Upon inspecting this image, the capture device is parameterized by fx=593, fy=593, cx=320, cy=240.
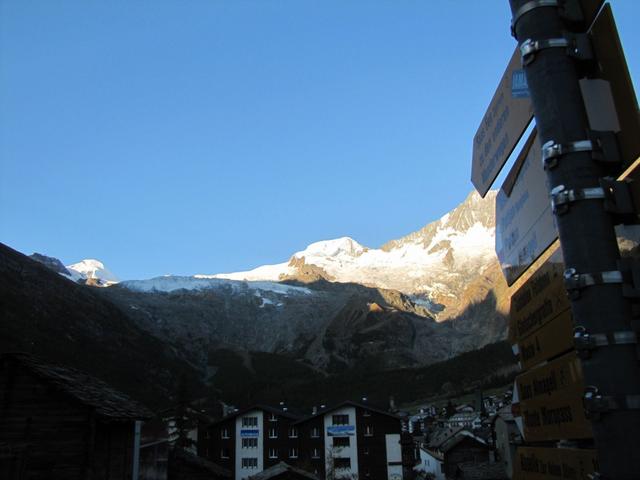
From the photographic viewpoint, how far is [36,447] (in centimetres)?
1936

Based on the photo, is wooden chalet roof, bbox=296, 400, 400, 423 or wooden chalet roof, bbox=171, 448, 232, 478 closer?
wooden chalet roof, bbox=171, 448, 232, 478

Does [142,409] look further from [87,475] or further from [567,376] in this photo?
[567,376]

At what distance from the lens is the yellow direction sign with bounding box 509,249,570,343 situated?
4.43 meters

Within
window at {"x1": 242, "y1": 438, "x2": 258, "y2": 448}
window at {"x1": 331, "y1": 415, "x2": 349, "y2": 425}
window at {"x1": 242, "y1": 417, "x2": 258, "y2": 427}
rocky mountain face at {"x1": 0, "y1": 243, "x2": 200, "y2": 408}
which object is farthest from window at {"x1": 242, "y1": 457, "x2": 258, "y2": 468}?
rocky mountain face at {"x1": 0, "y1": 243, "x2": 200, "y2": 408}

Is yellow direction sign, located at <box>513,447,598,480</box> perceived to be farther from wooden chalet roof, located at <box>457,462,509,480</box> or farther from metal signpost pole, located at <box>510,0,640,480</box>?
wooden chalet roof, located at <box>457,462,509,480</box>

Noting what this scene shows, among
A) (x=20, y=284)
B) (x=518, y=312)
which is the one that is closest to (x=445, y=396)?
(x=20, y=284)

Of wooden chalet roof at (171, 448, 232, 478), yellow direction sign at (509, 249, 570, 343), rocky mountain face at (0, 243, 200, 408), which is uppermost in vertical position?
rocky mountain face at (0, 243, 200, 408)

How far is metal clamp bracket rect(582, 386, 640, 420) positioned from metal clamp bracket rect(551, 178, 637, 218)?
104 centimetres

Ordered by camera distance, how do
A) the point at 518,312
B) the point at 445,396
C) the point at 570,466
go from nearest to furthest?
Result: the point at 570,466 < the point at 518,312 < the point at 445,396

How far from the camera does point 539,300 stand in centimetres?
495

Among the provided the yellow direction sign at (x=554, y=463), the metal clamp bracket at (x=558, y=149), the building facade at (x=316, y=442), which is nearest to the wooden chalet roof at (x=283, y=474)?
the building facade at (x=316, y=442)

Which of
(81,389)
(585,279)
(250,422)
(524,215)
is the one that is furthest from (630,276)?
(250,422)

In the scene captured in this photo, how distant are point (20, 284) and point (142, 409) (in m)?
151

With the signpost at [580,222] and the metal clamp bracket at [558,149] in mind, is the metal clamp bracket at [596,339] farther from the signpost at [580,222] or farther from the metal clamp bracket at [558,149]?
the metal clamp bracket at [558,149]
